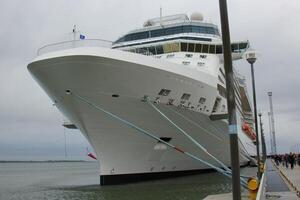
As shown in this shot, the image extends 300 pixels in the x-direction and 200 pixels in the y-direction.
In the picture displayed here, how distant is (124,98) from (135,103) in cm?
60

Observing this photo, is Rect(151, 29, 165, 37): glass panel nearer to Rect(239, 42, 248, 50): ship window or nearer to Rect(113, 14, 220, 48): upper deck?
Rect(113, 14, 220, 48): upper deck

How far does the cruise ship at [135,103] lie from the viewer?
17.9m

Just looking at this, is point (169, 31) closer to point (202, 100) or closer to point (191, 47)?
point (191, 47)

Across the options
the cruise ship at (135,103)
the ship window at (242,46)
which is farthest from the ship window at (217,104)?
the ship window at (242,46)

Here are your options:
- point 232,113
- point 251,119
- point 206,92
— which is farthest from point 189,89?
point 251,119

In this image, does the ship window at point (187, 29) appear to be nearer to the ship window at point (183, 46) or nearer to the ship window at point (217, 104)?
the ship window at point (183, 46)

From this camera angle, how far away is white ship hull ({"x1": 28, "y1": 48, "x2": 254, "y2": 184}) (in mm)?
17781

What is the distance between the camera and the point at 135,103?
62.2 feet

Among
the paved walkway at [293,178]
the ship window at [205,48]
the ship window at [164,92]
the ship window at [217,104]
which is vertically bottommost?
the paved walkway at [293,178]

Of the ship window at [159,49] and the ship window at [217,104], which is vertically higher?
the ship window at [159,49]

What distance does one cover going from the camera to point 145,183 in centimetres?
2100

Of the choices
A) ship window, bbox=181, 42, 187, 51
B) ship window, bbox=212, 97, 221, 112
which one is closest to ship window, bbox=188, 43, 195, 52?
ship window, bbox=181, 42, 187, 51

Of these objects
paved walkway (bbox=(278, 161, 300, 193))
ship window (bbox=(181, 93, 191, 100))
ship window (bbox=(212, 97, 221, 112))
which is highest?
ship window (bbox=(181, 93, 191, 100))

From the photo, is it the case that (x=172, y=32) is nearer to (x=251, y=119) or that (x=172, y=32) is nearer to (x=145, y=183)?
(x=145, y=183)
